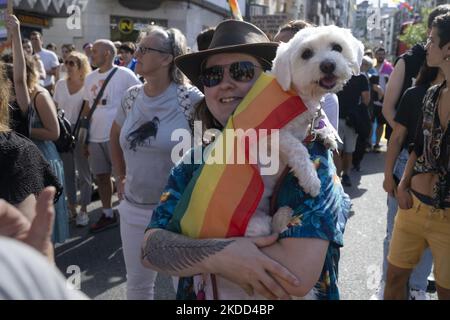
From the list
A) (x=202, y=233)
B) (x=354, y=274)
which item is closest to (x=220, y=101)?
(x=202, y=233)

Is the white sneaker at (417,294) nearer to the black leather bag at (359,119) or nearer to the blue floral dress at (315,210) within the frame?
the blue floral dress at (315,210)

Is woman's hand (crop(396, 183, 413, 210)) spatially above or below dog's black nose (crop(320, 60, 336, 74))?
below

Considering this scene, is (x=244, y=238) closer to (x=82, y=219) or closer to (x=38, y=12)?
(x=82, y=219)

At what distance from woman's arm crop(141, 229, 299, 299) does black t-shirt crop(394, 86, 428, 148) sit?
1873 millimetres

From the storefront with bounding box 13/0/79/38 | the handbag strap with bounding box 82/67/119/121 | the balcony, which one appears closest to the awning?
the storefront with bounding box 13/0/79/38

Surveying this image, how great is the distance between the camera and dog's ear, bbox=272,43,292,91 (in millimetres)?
1459

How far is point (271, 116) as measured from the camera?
1.43m

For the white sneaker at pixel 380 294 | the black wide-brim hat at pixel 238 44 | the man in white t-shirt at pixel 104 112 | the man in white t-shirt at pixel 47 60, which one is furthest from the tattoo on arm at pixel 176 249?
the man in white t-shirt at pixel 47 60

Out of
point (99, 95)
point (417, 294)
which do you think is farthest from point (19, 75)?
point (417, 294)

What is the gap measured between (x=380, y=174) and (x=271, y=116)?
654cm

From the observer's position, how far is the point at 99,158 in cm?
489

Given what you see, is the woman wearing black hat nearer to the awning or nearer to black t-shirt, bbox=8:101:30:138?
black t-shirt, bbox=8:101:30:138
